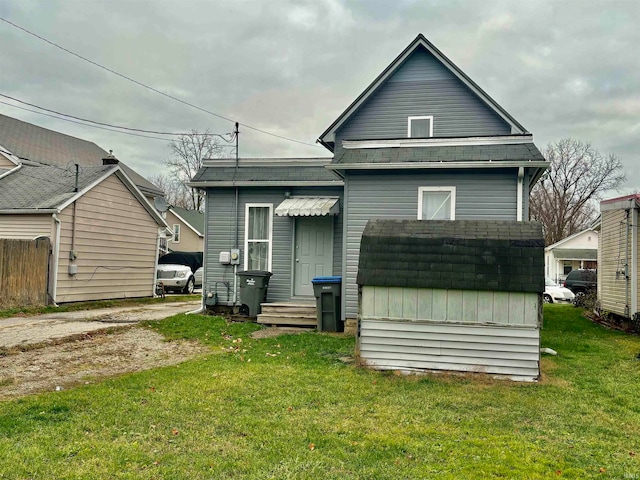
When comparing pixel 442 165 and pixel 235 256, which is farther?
pixel 235 256

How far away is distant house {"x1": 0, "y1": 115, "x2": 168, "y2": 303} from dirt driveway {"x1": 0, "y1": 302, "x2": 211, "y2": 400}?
3158 millimetres

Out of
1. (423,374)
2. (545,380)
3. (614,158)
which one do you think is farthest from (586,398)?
(614,158)

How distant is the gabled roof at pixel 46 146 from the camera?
22220 millimetres

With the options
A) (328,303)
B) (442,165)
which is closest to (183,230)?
(328,303)

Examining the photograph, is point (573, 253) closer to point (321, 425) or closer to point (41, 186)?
point (41, 186)

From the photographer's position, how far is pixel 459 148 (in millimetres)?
9875

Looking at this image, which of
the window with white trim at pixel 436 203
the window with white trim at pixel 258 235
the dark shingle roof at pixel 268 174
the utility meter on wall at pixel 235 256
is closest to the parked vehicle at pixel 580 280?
the window with white trim at pixel 436 203

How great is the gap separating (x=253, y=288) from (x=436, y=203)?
14.9ft

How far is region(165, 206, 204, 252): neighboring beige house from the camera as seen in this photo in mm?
36125

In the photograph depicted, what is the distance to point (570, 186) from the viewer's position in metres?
46.0

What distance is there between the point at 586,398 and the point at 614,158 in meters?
46.4

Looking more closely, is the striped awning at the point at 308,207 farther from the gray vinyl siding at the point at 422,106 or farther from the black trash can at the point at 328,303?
→ the gray vinyl siding at the point at 422,106

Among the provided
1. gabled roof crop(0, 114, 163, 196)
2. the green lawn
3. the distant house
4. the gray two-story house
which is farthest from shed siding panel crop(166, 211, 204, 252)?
the green lawn

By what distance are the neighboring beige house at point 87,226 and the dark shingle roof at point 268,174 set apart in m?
5.48
